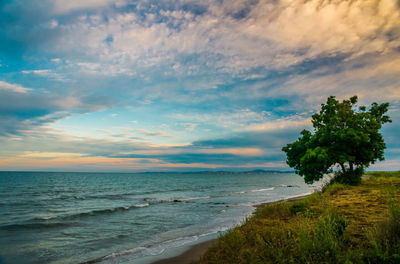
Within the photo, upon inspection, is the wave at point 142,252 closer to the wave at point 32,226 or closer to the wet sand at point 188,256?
the wet sand at point 188,256

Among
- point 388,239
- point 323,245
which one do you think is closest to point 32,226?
point 323,245

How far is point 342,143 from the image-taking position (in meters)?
21.9

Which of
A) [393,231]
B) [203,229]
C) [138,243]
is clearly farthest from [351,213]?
[138,243]

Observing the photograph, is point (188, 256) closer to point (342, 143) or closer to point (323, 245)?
point (323, 245)

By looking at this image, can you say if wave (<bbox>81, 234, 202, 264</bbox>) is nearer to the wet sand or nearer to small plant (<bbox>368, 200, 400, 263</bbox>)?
the wet sand

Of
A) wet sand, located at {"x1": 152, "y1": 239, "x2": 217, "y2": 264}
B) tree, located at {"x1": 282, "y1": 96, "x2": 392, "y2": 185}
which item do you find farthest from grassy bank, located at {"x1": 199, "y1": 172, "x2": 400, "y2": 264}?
tree, located at {"x1": 282, "y1": 96, "x2": 392, "y2": 185}

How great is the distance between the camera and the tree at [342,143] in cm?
2125

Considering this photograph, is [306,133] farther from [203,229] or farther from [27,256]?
[27,256]

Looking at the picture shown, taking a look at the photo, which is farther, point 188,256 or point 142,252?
point 142,252

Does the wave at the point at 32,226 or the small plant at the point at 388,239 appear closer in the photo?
the small plant at the point at 388,239

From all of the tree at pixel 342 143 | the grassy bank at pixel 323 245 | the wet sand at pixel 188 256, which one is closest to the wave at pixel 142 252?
the wet sand at pixel 188 256

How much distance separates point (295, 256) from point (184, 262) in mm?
4974

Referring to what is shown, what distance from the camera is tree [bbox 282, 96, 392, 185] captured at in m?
21.2

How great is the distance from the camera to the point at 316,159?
21.3 metres
